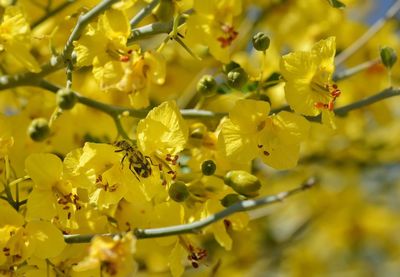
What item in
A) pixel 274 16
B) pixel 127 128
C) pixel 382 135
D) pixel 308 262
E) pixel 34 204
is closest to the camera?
pixel 34 204

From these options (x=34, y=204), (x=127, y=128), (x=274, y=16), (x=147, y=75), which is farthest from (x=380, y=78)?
(x=34, y=204)

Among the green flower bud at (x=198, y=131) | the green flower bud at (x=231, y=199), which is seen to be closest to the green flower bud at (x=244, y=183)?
the green flower bud at (x=231, y=199)

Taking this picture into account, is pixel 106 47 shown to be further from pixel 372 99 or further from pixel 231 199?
pixel 372 99

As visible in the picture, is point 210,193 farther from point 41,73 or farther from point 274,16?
point 274,16

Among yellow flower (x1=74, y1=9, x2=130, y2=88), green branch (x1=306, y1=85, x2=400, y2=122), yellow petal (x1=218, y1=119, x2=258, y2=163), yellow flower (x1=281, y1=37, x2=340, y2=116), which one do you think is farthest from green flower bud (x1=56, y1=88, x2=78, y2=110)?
green branch (x1=306, y1=85, x2=400, y2=122)

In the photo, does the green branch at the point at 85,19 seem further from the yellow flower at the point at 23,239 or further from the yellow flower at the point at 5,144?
the yellow flower at the point at 23,239

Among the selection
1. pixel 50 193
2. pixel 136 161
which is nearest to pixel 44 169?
pixel 50 193

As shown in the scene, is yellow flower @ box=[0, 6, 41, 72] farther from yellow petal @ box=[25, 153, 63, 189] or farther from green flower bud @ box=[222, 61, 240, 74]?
green flower bud @ box=[222, 61, 240, 74]
